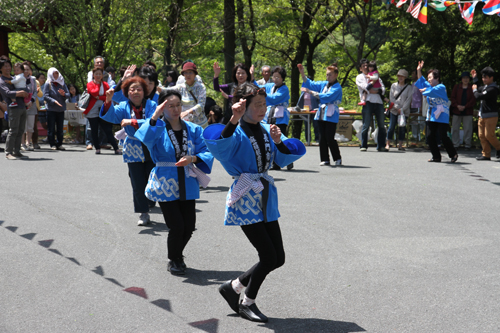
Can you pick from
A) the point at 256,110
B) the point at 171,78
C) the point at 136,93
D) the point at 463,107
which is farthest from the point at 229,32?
the point at 256,110

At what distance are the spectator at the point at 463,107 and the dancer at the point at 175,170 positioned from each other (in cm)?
1191

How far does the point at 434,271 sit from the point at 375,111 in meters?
10.4

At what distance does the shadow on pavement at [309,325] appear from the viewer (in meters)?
3.74

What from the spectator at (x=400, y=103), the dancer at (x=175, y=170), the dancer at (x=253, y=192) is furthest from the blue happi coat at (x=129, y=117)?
the spectator at (x=400, y=103)

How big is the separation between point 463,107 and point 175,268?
40.2 ft

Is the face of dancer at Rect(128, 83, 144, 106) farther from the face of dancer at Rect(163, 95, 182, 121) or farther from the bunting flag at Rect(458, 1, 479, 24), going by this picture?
the bunting flag at Rect(458, 1, 479, 24)

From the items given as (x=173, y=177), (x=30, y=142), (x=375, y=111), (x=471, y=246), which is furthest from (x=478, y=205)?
(x=30, y=142)

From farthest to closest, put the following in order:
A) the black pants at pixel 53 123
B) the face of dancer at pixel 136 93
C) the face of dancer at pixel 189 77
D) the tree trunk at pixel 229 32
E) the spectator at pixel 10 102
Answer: the tree trunk at pixel 229 32 < the black pants at pixel 53 123 < the spectator at pixel 10 102 < the face of dancer at pixel 189 77 < the face of dancer at pixel 136 93

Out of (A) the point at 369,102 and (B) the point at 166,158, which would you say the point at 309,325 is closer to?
(B) the point at 166,158

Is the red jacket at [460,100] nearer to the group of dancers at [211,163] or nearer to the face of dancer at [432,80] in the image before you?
the face of dancer at [432,80]

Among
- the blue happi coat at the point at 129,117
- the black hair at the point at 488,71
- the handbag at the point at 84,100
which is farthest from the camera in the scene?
the handbag at the point at 84,100

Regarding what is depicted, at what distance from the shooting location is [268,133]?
13.6 feet

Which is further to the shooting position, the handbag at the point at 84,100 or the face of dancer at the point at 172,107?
the handbag at the point at 84,100

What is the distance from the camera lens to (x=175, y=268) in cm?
496
